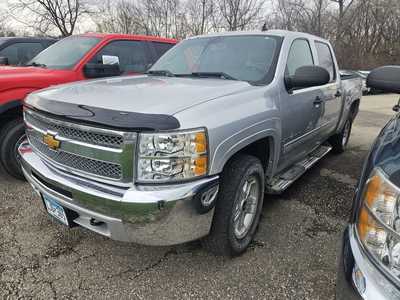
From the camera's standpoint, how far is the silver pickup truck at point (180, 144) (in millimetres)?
1844

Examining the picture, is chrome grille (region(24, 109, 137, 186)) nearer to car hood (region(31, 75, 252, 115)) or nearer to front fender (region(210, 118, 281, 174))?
car hood (region(31, 75, 252, 115))

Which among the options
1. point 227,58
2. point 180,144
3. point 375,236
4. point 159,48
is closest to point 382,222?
point 375,236

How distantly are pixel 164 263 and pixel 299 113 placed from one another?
1.86 meters

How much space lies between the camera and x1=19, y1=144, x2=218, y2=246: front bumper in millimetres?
1817

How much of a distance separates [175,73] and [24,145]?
5.17 feet

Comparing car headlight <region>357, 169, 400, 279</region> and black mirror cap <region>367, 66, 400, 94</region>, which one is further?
black mirror cap <region>367, 66, 400, 94</region>

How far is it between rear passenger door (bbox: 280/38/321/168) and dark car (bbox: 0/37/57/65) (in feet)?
16.7

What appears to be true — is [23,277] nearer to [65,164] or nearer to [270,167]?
[65,164]

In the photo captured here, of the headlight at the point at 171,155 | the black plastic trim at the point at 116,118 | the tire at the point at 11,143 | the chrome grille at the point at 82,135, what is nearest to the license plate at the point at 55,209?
the chrome grille at the point at 82,135

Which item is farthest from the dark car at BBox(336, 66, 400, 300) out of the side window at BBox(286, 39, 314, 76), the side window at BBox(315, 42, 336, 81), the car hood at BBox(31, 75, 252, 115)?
the side window at BBox(315, 42, 336, 81)

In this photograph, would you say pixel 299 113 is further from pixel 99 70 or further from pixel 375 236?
pixel 99 70

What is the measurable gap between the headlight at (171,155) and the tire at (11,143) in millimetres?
2534

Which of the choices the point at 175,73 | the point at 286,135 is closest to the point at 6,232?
the point at 175,73

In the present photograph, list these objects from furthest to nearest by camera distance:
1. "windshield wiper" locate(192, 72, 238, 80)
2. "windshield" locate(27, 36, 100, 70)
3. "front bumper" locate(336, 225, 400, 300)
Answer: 1. "windshield" locate(27, 36, 100, 70)
2. "windshield wiper" locate(192, 72, 238, 80)
3. "front bumper" locate(336, 225, 400, 300)
